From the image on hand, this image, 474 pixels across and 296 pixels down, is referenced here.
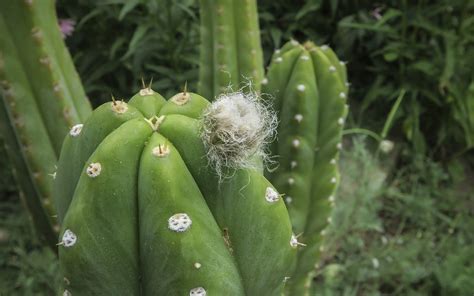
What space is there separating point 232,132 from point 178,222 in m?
0.15

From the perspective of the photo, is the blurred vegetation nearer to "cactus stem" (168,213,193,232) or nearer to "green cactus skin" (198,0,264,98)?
"green cactus skin" (198,0,264,98)

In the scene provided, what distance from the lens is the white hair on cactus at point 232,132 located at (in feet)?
2.78

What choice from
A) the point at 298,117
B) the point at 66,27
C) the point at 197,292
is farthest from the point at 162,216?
the point at 66,27

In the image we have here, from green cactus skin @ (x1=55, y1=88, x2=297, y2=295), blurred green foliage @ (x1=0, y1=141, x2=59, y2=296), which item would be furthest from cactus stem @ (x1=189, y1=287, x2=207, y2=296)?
blurred green foliage @ (x1=0, y1=141, x2=59, y2=296)

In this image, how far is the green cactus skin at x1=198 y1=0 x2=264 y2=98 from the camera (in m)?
1.69

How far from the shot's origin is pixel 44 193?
153 centimetres

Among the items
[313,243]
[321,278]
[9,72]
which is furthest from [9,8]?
[321,278]

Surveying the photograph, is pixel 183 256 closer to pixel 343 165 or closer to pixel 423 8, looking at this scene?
pixel 343 165

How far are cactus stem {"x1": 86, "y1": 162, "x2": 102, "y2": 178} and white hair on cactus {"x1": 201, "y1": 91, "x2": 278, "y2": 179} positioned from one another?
16cm

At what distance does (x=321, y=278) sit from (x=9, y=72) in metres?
1.54

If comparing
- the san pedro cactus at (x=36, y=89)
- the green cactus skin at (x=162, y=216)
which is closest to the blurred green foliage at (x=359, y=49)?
the san pedro cactus at (x=36, y=89)

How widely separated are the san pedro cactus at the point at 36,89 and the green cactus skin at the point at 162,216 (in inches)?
21.1

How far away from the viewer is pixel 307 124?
1544mm

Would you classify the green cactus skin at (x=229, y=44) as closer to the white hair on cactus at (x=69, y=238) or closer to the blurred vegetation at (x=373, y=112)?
the blurred vegetation at (x=373, y=112)
